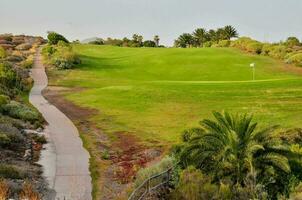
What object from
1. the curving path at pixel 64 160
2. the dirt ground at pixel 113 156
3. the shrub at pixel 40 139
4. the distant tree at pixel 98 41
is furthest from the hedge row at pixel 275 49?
the shrub at pixel 40 139

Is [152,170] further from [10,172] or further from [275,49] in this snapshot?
[275,49]

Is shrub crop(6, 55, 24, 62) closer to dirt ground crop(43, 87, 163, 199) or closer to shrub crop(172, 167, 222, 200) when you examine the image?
dirt ground crop(43, 87, 163, 199)

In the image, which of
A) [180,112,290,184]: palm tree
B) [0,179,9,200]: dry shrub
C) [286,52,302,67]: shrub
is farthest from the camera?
[286,52,302,67]: shrub

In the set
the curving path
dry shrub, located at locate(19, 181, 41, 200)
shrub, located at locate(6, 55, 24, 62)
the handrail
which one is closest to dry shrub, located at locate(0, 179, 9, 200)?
dry shrub, located at locate(19, 181, 41, 200)

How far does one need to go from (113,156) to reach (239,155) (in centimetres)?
740

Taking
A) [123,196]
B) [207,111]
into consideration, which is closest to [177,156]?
[123,196]

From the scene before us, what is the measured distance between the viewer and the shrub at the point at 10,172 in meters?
18.7

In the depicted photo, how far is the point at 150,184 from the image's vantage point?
1786 cm

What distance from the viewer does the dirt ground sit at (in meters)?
19.6

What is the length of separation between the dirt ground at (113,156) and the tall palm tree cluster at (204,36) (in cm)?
7553

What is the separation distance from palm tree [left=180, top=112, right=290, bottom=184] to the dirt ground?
103 inches

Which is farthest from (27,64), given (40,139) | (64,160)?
(64,160)

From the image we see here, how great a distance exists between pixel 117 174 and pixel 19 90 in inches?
1070

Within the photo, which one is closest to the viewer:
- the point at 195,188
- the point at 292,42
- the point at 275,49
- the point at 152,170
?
the point at 195,188
